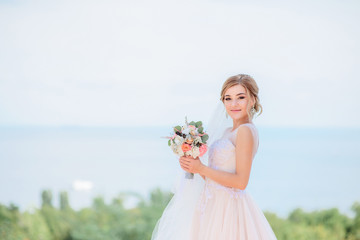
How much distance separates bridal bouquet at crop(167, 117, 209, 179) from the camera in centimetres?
246

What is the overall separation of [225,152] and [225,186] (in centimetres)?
21

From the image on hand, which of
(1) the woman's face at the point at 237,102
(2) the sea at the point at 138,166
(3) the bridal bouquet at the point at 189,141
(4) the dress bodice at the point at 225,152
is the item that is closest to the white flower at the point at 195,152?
(3) the bridal bouquet at the point at 189,141

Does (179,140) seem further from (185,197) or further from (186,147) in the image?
(185,197)

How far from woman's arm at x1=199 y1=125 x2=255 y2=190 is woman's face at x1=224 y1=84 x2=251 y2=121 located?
194 millimetres

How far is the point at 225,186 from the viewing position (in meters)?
2.59

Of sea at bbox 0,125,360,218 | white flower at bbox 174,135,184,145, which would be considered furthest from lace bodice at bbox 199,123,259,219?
sea at bbox 0,125,360,218

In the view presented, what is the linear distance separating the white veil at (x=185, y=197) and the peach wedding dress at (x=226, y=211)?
0.08 metres

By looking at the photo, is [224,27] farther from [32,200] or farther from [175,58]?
[32,200]

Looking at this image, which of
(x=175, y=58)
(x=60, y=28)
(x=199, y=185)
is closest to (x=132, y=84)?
(x=175, y=58)

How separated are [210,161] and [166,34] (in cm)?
448

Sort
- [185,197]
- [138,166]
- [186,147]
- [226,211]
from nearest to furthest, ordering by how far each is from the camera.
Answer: [186,147], [226,211], [185,197], [138,166]

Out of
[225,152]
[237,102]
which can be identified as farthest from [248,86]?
[225,152]

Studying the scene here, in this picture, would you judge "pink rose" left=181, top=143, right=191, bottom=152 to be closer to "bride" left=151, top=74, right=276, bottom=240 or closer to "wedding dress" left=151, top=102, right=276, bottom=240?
"bride" left=151, top=74, right=276, bottom=240

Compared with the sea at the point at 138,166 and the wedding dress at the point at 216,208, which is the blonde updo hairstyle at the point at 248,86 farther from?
the sea at the point at 138,166
